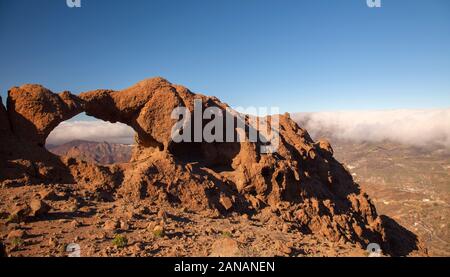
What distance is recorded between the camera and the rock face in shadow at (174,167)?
15.4m

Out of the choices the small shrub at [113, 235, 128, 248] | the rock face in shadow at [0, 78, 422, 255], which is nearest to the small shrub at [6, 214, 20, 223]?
the rock face in shadow at [0, 78, 422, 255]

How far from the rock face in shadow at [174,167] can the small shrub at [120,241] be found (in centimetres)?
474

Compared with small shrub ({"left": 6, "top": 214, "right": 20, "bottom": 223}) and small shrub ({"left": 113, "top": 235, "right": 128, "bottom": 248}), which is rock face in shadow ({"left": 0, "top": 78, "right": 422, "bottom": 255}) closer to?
small shrub ({"left": 6, "top": 214, "right": 20, "bottom": 223})

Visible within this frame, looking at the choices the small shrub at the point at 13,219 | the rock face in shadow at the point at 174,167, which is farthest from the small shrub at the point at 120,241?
the rock face in shadow at the point at 174,167

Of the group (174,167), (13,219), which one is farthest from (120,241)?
(174,167)

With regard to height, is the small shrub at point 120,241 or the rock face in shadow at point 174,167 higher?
the rock face in shadow at point 174,167

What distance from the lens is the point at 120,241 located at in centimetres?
1023

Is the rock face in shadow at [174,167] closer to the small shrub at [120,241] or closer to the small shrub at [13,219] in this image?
the small shrub at [13,219]

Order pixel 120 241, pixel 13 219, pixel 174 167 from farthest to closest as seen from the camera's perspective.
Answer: pixel 174 167 < pixel 13 219 < pixel 120 241

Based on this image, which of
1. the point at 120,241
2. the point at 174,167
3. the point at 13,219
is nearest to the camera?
the point at 120,241

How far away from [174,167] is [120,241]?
23.3ft

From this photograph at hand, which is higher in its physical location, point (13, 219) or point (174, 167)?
point (174, 167)

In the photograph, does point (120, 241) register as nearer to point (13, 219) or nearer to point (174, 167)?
point (13, 219)
